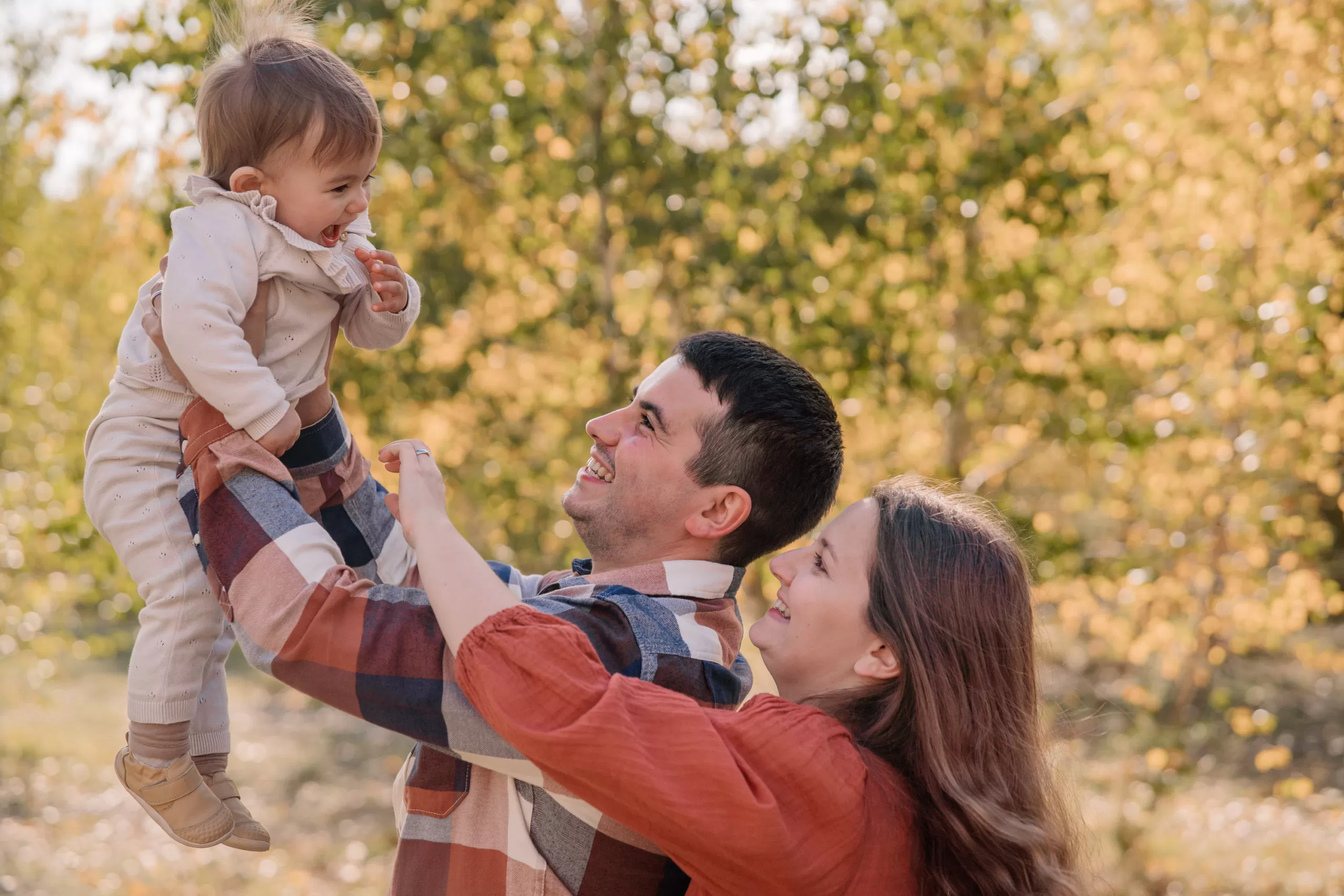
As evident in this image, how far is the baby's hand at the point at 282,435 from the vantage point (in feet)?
5.67

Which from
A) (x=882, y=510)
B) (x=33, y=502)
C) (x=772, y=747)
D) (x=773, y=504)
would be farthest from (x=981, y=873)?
(x=33, y=502)

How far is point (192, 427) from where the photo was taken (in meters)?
1.73

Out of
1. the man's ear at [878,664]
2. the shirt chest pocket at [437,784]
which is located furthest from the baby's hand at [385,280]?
the man's ear at [878,664]

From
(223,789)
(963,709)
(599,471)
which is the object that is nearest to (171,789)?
(223,789)

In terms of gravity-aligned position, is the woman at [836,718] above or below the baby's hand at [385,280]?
below

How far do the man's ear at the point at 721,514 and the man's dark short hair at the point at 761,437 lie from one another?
0.01m

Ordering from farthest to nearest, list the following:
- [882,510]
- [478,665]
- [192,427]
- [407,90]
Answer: [407,90], [882,510], [192,427], [478,665]

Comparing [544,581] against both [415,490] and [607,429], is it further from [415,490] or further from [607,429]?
[415,490]

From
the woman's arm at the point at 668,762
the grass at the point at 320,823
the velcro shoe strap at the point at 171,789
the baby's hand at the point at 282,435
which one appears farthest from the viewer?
the grass at the point at 320,823

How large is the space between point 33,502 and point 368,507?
5566mm

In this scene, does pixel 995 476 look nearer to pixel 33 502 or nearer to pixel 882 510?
pixel 882 510

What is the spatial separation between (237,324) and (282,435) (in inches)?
7.2

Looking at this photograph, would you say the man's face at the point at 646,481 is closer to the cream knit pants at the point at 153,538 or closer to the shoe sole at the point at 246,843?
the cream knit pants at the point at 153,538

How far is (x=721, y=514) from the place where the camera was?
6.55ft
